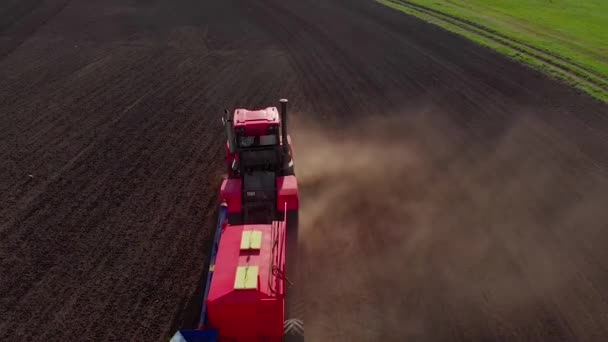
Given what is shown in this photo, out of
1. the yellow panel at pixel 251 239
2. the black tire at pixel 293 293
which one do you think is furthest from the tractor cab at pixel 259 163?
the yellow panel at pixel 251 239

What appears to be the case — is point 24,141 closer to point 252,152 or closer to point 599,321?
point 252,152

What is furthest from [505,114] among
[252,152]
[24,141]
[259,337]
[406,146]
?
[24,141]

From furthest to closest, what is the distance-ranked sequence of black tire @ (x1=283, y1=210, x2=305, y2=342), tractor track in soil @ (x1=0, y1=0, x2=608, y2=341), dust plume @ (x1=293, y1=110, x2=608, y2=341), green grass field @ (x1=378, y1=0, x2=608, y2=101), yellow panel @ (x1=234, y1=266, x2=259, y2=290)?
1. green grass field @ (x1=378, y1=0, x2=608, y2=101)
2. tractor track in soil @ (x1=0, y1=0, x2=608, y2=341)
3. dust plume @ (x1=293, y1=110, x2=608, y2=341)
4. black tire @ (x1=283, y1=210, x2=305, y2=342)
5. yellow panel @ (x1=234, y1=266, x2=259, y2=290)

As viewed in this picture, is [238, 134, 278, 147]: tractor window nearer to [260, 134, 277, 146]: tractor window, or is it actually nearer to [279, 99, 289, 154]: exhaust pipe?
[260, 134, 277, 146]: tractor window

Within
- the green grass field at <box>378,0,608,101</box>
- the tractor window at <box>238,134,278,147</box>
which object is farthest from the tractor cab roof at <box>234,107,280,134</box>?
the green grass field at <box>378,0,608,101</box>

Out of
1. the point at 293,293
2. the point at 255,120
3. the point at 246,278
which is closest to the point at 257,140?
the point at 255,120

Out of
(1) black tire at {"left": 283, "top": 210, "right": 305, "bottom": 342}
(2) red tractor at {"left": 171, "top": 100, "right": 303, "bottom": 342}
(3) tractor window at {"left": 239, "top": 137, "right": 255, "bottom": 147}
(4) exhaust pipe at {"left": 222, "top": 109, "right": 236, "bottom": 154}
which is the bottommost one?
(1) black tire at {"left": 283, "top": 210, "right": 305, "bottom": 342}

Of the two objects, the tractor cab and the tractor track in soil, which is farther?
the tractor cab

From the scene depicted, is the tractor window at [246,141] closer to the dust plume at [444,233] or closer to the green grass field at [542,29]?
the dust plume at [444,233]
